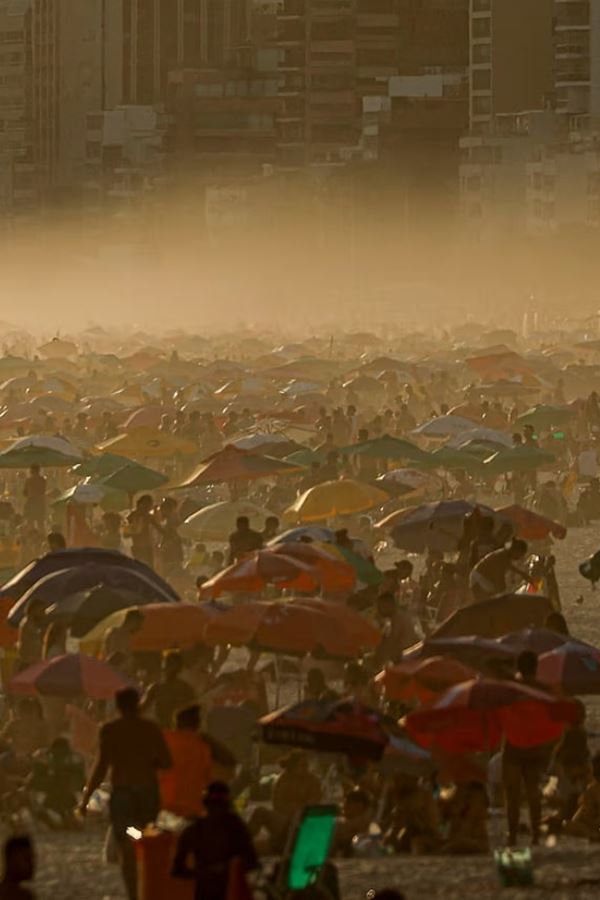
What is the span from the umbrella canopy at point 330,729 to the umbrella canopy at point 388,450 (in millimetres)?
15120

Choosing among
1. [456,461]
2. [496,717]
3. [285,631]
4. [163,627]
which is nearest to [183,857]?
[496,717]

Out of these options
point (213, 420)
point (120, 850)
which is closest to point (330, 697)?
point (120, 850)

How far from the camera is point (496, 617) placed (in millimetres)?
16766

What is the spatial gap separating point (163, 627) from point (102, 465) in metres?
12.0

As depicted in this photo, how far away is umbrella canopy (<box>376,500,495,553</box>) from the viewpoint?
73.6 ft

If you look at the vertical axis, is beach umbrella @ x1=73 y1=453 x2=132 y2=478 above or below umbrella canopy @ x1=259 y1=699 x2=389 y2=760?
below

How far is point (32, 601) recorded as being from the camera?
1720 cm

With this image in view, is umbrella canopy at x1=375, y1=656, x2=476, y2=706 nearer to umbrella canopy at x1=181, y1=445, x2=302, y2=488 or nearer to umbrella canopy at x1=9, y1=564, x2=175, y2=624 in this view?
umbrella canopy at x1=9, y1=564, x2=175, y2=624

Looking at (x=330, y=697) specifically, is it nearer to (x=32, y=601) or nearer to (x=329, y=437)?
(x=32, y=601)

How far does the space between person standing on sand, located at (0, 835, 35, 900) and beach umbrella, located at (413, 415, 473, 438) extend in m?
23.0

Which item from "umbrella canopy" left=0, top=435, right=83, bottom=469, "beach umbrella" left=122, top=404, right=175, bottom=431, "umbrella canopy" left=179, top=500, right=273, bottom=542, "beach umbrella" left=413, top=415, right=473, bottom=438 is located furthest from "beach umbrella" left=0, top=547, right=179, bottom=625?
"beach umbrella" left=122, top=404, right=175, bottom=431

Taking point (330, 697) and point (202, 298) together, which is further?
point (202, 298)

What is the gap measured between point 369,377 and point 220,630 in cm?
3455

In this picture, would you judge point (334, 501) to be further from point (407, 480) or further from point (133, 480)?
point (133, 480)
